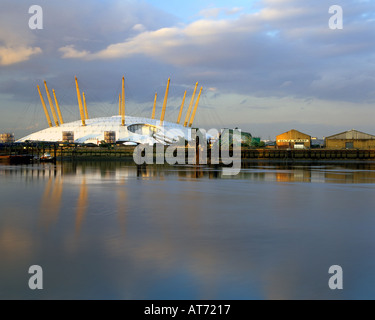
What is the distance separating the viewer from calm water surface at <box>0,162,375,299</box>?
9.02m

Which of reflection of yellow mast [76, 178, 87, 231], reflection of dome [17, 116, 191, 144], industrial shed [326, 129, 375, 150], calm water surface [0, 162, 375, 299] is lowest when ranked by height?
calm water surface [0, 162, 375, 299]

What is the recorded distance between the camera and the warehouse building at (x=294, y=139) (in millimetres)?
136050

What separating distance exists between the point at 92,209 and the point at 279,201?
10121 millimetres

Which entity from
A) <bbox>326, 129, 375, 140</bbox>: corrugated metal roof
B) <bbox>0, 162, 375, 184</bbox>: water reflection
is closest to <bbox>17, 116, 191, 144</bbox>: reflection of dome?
<bbox>326, 129, 375, 140</bbox>: corrugated metal roof

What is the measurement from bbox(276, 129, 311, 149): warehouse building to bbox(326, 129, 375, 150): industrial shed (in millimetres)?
11559

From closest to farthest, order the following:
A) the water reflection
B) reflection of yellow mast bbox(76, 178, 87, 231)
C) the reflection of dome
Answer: reflection of yellow mast bbox(76, 178, 87, 231)
the water reflection
the reflection of dome

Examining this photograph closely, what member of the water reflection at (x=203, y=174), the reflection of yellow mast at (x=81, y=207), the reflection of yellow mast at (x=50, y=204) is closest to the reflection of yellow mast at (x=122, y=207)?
the reflection of yellow mast at (x=81, y=207)

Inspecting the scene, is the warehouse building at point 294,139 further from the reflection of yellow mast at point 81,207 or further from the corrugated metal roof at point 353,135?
the reflection of yellow mast at point 81,207

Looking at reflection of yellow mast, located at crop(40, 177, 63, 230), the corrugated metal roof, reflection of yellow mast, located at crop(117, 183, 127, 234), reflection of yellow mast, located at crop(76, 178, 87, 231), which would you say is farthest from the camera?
the corrugated metal roof

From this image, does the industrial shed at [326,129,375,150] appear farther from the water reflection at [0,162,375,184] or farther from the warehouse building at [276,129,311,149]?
the water reflection at [0,162,375,184]

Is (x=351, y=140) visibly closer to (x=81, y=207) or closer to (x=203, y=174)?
(x=203, y=174)
